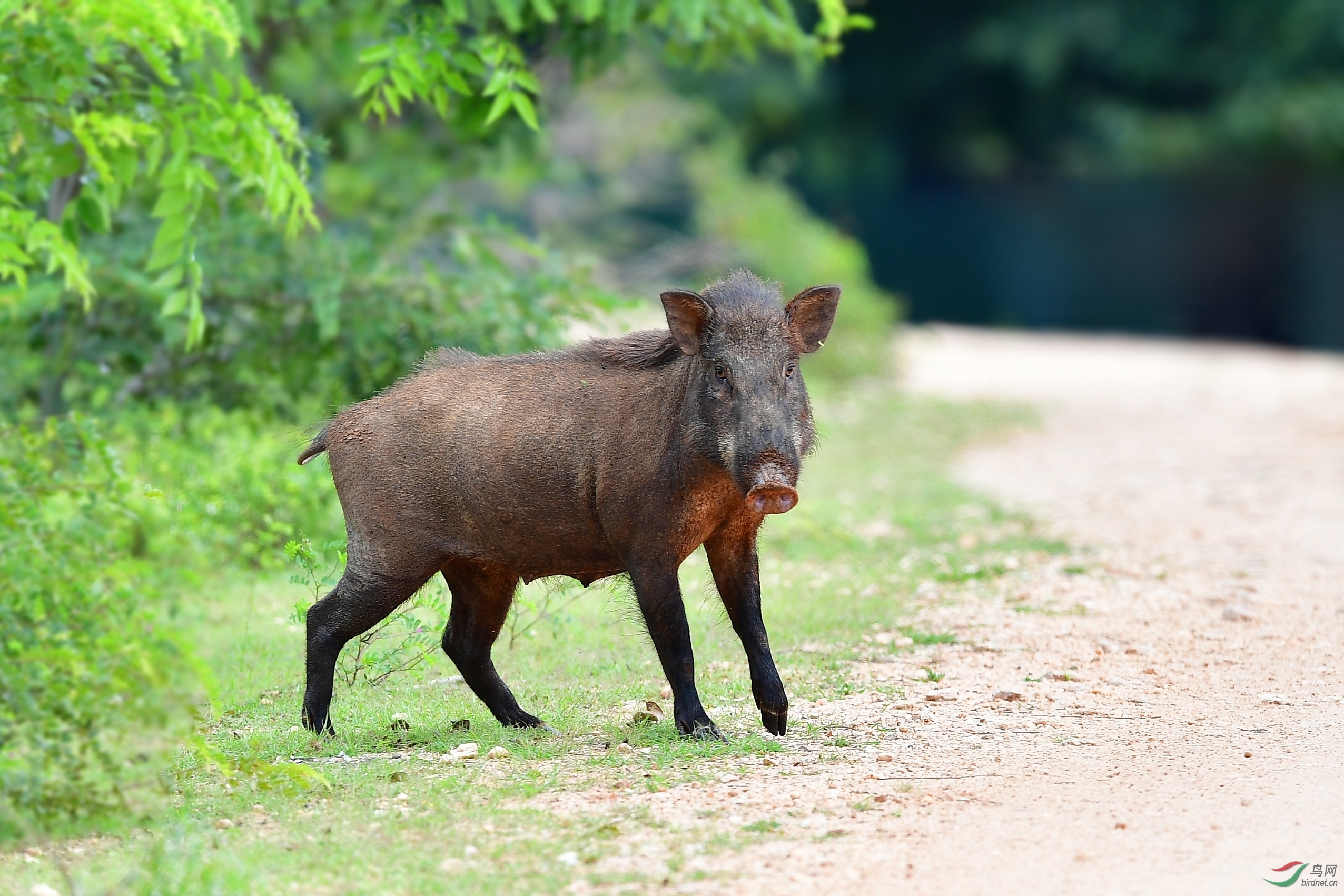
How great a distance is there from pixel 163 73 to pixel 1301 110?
21.3 m

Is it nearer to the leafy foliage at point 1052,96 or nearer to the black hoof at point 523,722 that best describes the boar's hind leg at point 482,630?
the black hoof at point 523,722

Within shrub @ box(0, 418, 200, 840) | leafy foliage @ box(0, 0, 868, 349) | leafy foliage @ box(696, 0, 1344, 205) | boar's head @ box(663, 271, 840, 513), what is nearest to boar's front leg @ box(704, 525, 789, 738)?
boar's head @ box(663, 271, 840, 513)

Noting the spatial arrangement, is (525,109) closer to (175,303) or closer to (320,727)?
(175,303)

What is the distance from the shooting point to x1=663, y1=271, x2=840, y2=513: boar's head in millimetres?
5168

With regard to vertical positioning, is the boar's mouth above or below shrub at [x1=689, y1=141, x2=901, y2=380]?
above

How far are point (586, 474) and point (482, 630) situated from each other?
842 millimetres

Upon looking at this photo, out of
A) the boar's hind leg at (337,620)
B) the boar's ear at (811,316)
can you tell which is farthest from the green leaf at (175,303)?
the boar's ear at (811,316)

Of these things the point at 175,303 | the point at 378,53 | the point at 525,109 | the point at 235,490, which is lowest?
the point at 235,490

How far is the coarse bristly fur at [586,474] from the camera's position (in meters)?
5.43

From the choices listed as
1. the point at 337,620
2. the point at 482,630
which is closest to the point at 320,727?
the point at 337,620

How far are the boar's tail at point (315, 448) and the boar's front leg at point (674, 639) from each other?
138 centimetres

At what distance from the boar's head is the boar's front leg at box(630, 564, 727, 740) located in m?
0.44

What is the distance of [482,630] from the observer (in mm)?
6047

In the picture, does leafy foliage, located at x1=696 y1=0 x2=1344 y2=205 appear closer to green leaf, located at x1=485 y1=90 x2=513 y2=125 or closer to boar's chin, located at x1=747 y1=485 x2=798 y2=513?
green leaf, located at x1=485 y1=90 x2=513 y2=125
